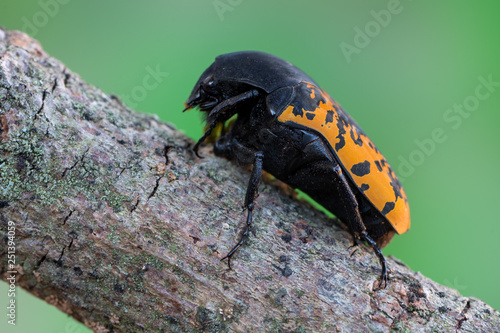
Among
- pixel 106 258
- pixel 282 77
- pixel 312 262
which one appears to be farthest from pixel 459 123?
pixel 106 258

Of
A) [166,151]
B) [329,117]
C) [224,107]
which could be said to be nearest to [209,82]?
[224,107]

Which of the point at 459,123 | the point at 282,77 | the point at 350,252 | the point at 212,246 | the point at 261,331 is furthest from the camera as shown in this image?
the point at 459,123

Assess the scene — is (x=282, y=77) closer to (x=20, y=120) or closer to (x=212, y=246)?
(x=212, y=246)

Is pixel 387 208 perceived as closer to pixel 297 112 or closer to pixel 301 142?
pixel 301 142

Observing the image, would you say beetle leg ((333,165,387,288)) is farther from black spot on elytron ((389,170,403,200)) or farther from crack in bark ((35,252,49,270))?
crack in bark ((35,252,49,270))

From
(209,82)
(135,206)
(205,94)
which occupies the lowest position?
(135,206)

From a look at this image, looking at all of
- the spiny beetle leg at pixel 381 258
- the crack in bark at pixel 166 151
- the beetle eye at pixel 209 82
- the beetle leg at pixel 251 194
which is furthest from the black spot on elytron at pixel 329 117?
the crack in bark at pixel 166 151

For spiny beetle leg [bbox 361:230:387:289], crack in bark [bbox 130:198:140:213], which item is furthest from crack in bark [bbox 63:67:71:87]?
spiny beetle leg [bbox 361:230:387:289]

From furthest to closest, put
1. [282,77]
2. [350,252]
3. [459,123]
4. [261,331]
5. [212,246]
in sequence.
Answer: [459,123] < [282,77] < [350,252] < [212,246] < [261,331]
